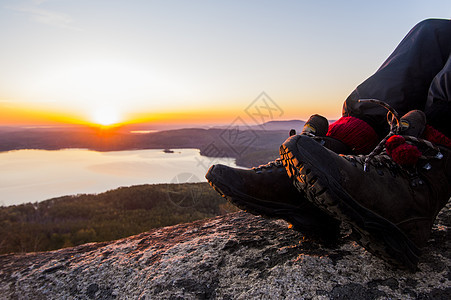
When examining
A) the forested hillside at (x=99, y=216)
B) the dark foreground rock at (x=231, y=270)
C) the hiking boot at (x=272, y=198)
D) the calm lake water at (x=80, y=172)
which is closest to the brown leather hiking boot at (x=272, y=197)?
the hiking boot at (x=272, y=198)

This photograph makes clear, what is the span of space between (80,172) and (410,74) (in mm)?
35276

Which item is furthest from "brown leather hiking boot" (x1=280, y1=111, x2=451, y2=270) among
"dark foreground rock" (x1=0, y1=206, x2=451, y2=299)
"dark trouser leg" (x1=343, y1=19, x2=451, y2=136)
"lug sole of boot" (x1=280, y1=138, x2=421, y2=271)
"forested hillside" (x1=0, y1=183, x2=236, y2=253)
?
"forested hillside" (x1=0, y1=183, x2=236, y2=253)

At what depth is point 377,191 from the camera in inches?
41.4

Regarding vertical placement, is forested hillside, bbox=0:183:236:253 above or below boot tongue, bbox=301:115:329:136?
below

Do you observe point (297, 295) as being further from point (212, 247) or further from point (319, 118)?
point (319, 118)

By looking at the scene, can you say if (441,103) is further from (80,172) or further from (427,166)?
(80,172)

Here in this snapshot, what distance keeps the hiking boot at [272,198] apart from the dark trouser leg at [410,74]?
71cm

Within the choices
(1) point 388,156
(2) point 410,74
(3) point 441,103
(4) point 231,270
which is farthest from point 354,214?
(2) point 410,74

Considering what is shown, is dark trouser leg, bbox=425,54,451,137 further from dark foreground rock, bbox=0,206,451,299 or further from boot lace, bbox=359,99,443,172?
dark foreground rock, bbox=0,206,451,299

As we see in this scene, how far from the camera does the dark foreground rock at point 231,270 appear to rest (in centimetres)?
105

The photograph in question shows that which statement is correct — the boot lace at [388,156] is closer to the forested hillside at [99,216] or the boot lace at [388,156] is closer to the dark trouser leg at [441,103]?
the dark trouser leg at [441,103]

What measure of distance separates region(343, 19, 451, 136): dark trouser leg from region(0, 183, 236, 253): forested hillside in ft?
22.3

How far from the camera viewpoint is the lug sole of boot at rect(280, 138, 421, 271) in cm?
99

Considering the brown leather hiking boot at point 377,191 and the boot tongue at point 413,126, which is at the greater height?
the boot tongue at point 413,126
